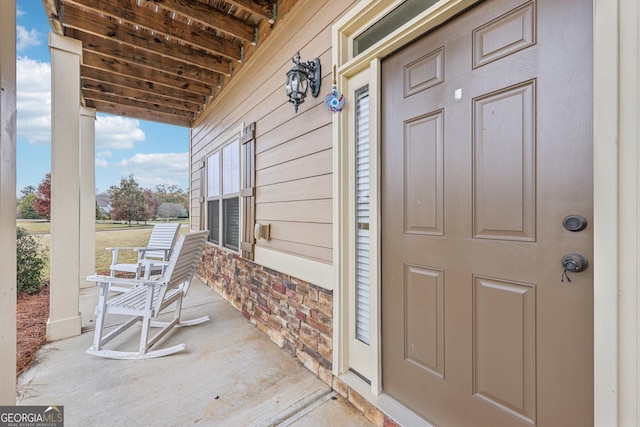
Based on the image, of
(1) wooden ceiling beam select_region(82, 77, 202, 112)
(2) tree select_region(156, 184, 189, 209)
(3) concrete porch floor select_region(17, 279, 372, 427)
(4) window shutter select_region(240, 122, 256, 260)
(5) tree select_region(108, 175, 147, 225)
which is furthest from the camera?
(2) tree select_region(156, 184, 189, 209)

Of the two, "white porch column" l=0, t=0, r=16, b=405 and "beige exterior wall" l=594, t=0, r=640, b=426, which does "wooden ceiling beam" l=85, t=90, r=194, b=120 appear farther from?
"beige exterior wall" l=594, t=0, r=640, b=426

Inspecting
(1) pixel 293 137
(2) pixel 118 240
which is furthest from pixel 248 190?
(2) pixel 118 240

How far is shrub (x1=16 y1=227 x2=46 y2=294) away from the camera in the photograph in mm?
3883

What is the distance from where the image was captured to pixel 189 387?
1899mm

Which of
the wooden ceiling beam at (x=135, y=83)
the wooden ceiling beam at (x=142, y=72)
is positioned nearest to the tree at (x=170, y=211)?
the wooden ceiling beam at (x=135, y=83)

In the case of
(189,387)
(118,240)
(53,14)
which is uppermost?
(53,14)

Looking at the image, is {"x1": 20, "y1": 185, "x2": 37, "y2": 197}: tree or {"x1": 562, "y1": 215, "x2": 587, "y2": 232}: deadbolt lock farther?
{"x1": 20, "y1": 185, "x2": 37, "y2": 197}: tree

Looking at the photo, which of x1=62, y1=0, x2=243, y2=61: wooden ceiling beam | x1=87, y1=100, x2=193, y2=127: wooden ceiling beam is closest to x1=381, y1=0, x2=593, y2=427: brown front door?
x1=62, y1=0, x2=243, y2=61: wooden ceiling beam

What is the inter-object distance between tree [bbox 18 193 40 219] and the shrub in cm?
26

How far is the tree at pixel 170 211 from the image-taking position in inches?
269

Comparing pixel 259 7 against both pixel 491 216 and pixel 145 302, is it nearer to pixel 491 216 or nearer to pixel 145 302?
pixel 491 216

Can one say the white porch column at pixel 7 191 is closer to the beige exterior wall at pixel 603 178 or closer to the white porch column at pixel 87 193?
the beige exterior wall at pixel 603 178

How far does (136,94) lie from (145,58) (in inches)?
48.5

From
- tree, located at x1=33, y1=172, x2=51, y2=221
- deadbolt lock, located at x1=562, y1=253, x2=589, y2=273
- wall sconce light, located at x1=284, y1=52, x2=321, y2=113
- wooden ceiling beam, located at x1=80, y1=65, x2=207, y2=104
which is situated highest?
wooden ceiling beam, located at x1=80, y1=65, x2=207, y2=104
